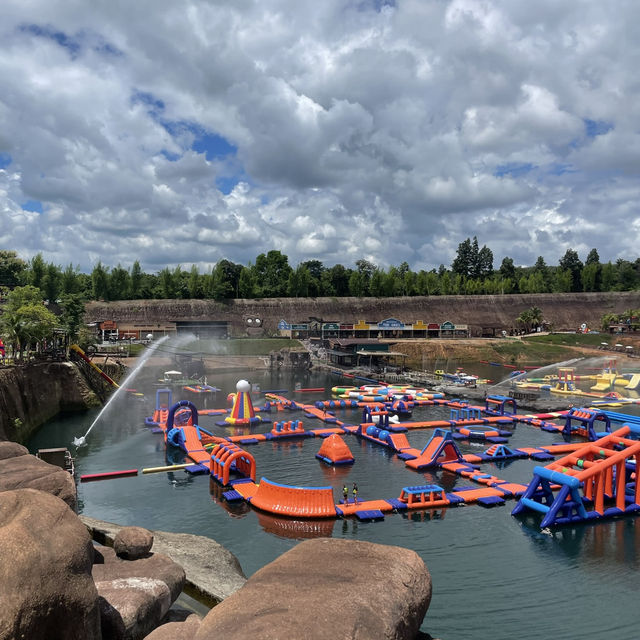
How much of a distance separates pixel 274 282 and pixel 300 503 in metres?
144

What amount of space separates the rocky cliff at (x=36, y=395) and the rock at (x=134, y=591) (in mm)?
31349

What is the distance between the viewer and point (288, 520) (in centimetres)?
3162

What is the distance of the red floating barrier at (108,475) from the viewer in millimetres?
38875

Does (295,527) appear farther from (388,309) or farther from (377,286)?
(377,286)

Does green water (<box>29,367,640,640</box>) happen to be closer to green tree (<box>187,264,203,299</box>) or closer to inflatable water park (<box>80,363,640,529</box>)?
inflatable water park (<box>80,363,640,529</box>)

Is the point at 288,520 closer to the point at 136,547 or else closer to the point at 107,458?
the point at 136,547

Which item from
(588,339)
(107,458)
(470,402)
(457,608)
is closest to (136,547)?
(457,608)

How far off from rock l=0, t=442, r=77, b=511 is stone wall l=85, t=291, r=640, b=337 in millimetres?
126682

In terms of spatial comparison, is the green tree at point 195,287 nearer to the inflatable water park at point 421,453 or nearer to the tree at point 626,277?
the inflatable water park at point 421,453

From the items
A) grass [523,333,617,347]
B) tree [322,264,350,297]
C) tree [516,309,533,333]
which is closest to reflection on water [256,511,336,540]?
grass [523,333,617,347]

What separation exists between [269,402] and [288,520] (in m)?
36.8

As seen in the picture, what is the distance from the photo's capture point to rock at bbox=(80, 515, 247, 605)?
21.0 meters

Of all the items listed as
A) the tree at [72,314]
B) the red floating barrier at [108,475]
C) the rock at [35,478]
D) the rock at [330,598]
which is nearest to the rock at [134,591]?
the rock at [35,478]

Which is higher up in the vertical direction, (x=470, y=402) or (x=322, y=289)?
(x=322, y=289)
